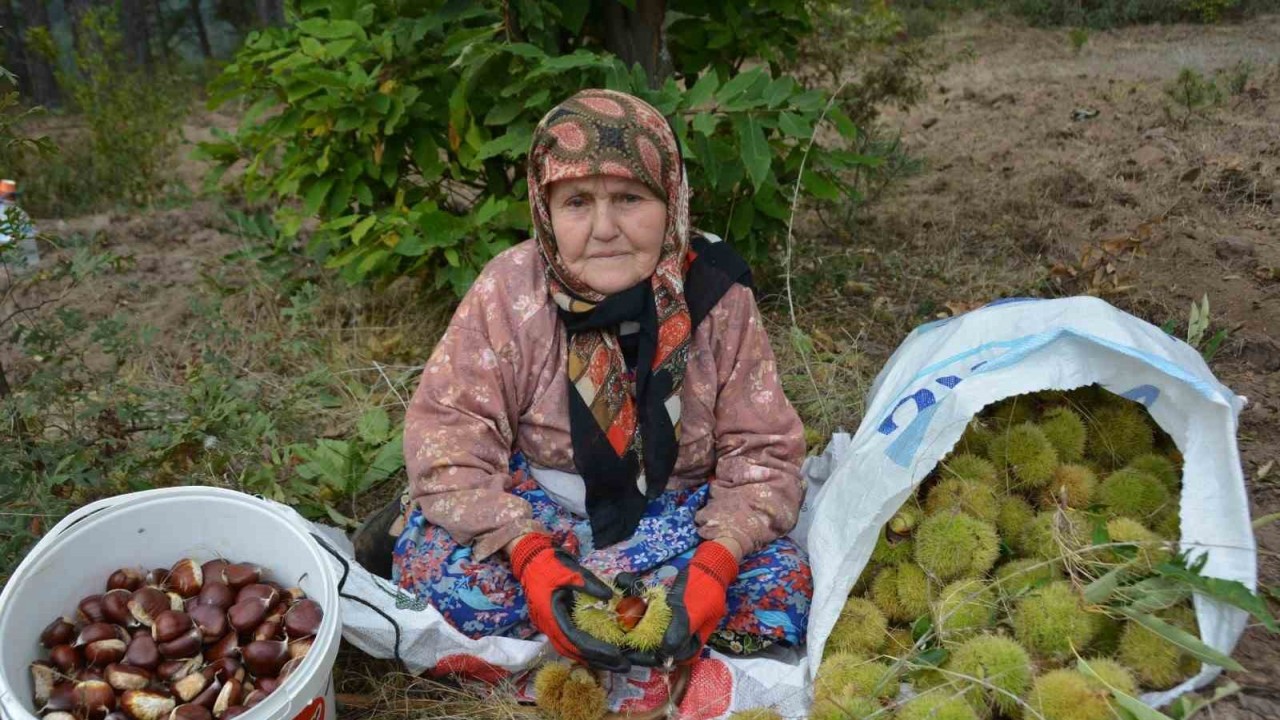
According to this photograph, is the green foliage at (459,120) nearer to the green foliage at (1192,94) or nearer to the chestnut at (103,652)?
the chestnut at (103,652)

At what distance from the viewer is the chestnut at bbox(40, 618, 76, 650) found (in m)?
1.84

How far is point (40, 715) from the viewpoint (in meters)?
1.67

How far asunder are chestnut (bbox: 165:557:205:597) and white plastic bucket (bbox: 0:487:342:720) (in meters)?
0.07

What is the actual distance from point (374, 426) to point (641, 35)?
1665 mm

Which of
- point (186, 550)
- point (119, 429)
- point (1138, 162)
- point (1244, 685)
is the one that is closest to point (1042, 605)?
point (1244, 685)

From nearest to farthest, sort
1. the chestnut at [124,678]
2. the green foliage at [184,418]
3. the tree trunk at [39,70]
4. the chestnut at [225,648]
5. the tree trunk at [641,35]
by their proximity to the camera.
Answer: the chestnut at [124,678], the chestnut at [225,648], the green foliage at [184,418], the tree trunk at [641,35], the tree trunk at [39,70]

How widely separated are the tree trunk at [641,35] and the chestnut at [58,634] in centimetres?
245

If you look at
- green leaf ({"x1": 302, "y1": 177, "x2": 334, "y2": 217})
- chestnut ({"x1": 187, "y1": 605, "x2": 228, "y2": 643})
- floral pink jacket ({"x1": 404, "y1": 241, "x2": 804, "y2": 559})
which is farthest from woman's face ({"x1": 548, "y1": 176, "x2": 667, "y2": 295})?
green leaf ({"x1": 302, "y1": 177, "x2": 334, "y2": 217})

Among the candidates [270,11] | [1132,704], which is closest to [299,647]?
[1132,704]

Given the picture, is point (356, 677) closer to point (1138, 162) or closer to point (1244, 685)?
point (1244, 685)

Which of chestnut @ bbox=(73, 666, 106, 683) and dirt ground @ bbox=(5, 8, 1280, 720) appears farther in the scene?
dirt ground @ bbox=(5, 8, 1280, 720)

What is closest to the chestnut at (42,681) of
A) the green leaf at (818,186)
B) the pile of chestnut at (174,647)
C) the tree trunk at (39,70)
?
the pile of chestnut at (174,647)

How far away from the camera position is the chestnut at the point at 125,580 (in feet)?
6.41

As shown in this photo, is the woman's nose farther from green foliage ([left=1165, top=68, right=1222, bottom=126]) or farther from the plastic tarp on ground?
green foliage ([left=1165, top=68, right=1222, bottom=126])
